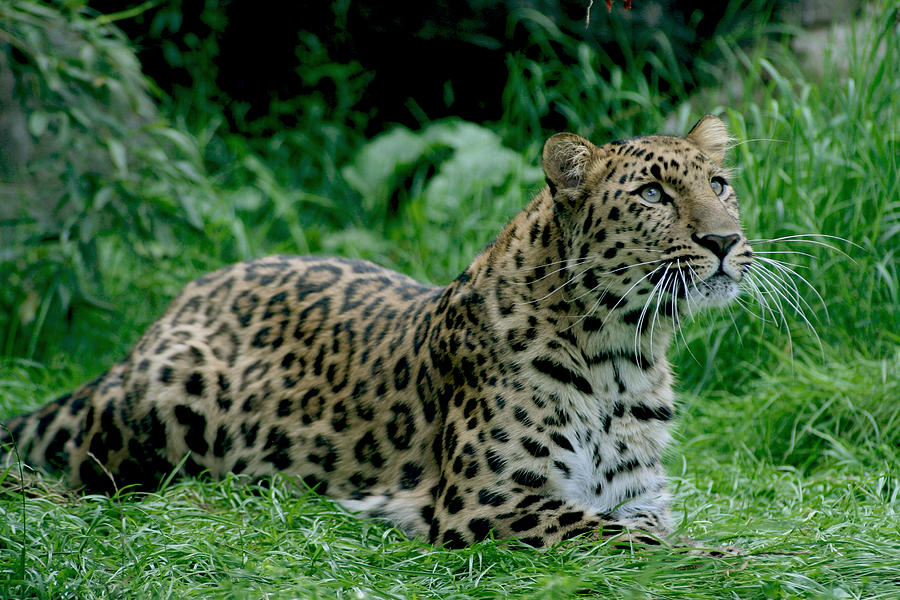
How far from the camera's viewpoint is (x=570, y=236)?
14.6ft

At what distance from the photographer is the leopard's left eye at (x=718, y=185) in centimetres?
460

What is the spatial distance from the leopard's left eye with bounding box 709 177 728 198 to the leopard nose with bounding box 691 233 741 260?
386 millimetres

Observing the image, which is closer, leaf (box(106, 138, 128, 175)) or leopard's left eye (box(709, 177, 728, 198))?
leopard's left eye (box(709, 177, 728, 198))

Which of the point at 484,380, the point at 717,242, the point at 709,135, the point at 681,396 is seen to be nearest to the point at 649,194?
the point at 717,242

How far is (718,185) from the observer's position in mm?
4621

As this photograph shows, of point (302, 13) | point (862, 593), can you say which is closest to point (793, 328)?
point (862, 593)

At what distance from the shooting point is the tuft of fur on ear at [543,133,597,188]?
14.7 feet

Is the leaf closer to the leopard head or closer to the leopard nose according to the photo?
the leopard head

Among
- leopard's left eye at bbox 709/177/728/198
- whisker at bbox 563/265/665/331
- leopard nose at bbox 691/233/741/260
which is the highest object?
leopard's left eye at bbox 709/177/728/198

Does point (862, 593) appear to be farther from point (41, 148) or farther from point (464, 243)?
point (41, 148)

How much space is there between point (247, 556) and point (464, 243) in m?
4.67

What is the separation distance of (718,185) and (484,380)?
52.9 inches

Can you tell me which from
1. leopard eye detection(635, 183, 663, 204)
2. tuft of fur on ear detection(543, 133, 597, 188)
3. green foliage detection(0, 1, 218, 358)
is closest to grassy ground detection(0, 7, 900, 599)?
green foliage detection(0, 1, 218, 358)

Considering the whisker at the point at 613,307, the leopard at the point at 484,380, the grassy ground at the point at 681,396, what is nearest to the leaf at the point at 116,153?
the grassy ground at the point at 681,396
